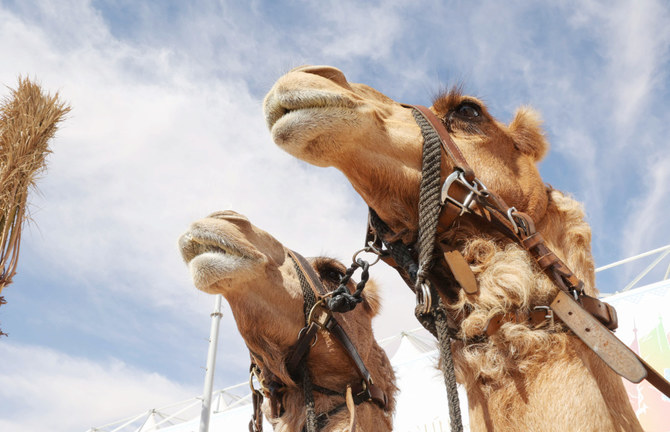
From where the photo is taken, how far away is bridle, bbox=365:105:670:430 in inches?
67.2

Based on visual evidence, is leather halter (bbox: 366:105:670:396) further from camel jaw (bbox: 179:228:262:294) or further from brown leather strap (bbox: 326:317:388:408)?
brown leather strap (bbox: 326:317:388:408)

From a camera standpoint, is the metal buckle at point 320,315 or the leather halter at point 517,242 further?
the metal buckle at point 320,315

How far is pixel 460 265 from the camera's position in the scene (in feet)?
6.23

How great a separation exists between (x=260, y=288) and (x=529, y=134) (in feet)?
6.67

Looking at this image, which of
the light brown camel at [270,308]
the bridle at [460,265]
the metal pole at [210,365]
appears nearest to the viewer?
the bridle at [460,265]

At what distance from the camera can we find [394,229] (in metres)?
2.22

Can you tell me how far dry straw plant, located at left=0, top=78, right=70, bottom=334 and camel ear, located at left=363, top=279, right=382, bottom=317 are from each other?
2.67m

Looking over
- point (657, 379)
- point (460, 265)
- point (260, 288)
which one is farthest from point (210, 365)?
point (657, 379)

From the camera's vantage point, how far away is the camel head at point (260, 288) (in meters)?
3.38

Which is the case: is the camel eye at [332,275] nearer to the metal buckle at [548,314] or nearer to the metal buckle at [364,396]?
the metal buckle at [364,396]

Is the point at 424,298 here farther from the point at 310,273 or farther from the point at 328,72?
the point at 310,273

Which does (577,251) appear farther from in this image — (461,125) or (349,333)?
(349,333)

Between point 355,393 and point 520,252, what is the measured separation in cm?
228

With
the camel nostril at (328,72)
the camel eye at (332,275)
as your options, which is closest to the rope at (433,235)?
the camel nostril at (328,72)
